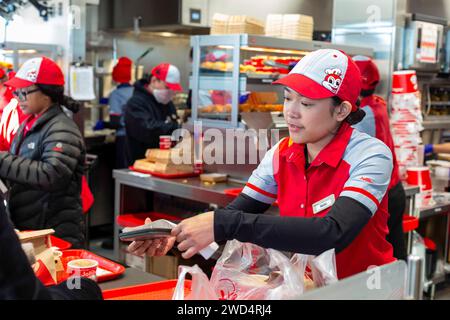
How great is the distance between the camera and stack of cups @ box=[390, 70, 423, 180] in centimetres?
533

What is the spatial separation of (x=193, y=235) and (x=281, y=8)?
7.10 meters

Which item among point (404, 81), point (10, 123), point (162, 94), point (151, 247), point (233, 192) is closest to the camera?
point (151, 247)

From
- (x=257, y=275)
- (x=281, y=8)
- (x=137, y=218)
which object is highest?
(x=281, y=8)

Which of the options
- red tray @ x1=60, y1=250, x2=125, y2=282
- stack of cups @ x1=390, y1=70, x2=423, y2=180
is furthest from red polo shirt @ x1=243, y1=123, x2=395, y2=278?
stack of cups @ x1=390, y1=70, x2=423, y2=180

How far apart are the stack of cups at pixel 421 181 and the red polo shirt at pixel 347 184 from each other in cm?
281

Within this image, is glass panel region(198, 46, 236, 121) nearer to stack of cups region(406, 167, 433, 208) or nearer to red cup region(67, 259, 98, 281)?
stack of cups region(406, 167, 433, 208)

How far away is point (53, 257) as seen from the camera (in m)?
2.10

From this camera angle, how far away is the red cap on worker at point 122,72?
7.32 meters

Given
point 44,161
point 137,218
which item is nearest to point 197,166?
point 137,218

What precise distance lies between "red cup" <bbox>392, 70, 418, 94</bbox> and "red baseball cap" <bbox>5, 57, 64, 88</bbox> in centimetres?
312

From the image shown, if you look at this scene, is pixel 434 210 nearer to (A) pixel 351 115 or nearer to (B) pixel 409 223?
(B) pixel 409 223

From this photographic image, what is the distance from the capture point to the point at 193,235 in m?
1.69

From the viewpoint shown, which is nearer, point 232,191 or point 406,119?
point 232,191

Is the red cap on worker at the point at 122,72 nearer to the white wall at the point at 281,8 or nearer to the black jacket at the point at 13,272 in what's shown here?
the white wall at the point at 281,8
